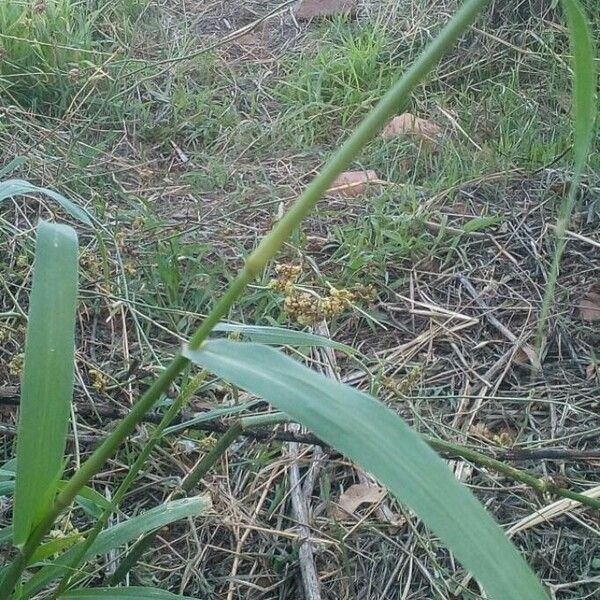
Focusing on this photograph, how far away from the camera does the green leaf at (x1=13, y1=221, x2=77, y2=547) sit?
0.63 meters

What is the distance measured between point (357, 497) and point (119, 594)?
0.46 meters

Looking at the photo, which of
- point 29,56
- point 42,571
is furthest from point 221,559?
point 29,56

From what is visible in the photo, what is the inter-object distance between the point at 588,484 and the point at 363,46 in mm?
1566

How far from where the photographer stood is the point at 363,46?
234 cm

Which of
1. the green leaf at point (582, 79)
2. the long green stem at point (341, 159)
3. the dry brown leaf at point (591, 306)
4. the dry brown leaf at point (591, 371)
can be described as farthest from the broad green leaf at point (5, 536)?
the dry brown leaf at point (591, 306)

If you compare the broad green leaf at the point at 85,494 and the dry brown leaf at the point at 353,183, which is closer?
the broad green leaf at the point at 85,494

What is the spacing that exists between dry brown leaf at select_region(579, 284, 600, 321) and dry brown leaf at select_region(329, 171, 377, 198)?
570 millimetres

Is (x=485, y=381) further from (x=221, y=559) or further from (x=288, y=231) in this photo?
(x=288, y=231)

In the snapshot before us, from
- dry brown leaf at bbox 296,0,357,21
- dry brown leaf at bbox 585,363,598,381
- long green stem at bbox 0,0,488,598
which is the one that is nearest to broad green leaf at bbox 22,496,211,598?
long green stem at bbox 0,0,488,598

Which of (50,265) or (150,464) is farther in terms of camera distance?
(150,464)

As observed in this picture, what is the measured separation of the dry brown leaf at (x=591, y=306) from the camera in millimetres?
1471

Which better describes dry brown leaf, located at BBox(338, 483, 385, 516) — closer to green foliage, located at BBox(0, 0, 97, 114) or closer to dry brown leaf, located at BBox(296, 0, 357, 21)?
green foliage, located at BBox(0, 0, 97, 114)

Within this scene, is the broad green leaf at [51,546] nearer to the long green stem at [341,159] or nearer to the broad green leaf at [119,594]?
the broad green leaf at [119,594]

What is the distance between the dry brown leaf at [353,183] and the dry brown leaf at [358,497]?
2.80 ft
